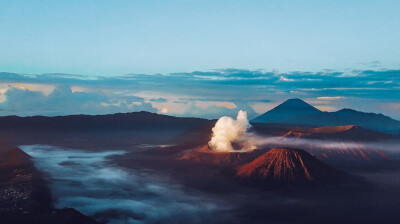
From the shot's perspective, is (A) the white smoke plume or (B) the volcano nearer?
(B) the volcano

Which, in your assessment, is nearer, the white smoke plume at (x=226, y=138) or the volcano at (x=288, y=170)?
the volcano at (x=288, y=170)

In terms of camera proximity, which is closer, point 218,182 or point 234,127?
point 218,182

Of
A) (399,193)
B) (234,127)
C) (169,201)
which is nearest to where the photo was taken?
(169,201)

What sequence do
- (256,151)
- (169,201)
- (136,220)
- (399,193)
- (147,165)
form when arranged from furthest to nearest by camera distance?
(256,151) → (147,165) → (399,193) → (169,201) → (136,220)

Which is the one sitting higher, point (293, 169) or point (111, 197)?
point (293, 169)

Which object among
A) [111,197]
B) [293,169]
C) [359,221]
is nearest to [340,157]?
[293,169]

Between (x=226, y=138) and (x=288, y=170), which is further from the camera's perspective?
(x=226, y=138)

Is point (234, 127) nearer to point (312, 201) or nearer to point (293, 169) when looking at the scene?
point (293, 169)
